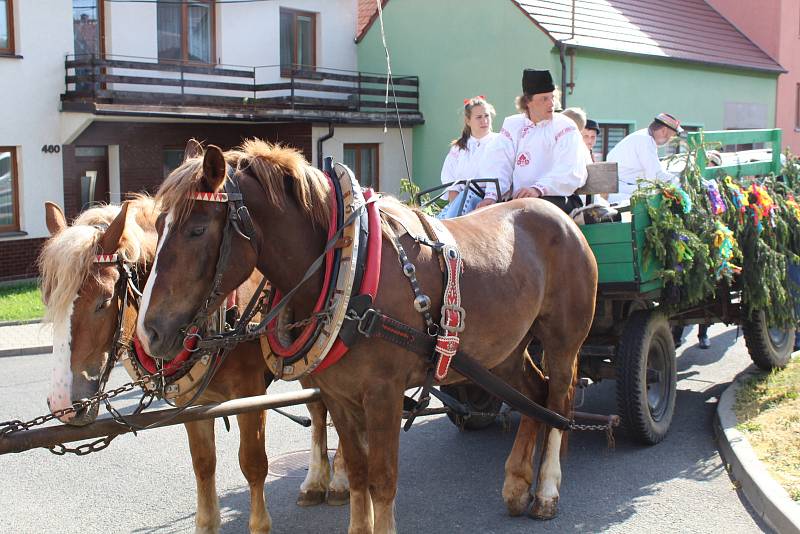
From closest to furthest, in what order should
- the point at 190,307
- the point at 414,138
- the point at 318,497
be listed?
1. the point at 190,307
2. the point at 318,497
3. the point at 414,138

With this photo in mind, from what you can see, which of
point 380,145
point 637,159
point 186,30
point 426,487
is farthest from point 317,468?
point 380,145

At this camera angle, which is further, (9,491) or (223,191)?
(9,491)

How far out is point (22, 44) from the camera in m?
13.7

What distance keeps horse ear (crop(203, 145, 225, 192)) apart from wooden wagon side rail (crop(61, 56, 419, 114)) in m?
8.59

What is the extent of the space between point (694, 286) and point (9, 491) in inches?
176

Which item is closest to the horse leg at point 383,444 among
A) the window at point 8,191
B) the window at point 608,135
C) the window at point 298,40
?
the window at point 8,191

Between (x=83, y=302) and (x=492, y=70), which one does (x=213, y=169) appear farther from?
(x=492, y=70)

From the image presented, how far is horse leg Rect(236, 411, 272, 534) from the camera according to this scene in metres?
4.09

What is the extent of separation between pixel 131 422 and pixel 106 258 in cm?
66

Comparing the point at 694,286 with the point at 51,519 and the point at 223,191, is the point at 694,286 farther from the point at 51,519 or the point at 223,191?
the point at 51,519

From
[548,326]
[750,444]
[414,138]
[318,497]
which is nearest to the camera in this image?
[548,326]

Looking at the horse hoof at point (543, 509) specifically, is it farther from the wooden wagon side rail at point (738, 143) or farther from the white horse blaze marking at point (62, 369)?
the wooden wagon side rail at point (738, 143)

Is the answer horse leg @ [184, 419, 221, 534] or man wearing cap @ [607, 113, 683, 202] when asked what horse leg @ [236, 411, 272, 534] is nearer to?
horse leg @ [184, 419, 221, 534]

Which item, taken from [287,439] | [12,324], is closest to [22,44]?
[12,324]
